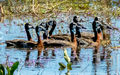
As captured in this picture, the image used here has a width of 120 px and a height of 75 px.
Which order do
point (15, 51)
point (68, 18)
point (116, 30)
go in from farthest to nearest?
point (68, 18), point (116, 30), point (15, 51)

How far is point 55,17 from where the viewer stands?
18406 mm

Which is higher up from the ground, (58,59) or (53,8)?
(53,8)

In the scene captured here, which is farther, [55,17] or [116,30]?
[55,17]

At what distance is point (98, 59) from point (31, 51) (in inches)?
94.3

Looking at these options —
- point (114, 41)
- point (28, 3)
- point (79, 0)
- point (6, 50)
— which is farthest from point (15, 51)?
point (79, 0)

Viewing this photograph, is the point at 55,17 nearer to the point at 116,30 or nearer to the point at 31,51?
the point at 116,30

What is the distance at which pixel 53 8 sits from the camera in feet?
64.0

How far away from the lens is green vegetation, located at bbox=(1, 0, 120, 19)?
62.7 feet

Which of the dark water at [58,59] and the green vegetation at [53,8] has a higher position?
the green vegetation at [53,8]

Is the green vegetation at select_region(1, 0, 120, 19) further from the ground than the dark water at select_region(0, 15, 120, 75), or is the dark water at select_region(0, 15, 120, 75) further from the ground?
the green vegetation at select_region(1, 0, 120, 19)

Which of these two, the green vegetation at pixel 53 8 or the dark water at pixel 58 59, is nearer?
the dark water at pixel 58 59

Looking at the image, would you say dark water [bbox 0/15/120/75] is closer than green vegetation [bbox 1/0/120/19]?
Yes

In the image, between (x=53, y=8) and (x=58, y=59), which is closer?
(x=58, y=59)

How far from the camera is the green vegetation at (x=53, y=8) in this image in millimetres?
19109
